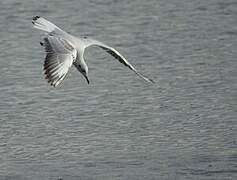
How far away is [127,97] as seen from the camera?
409 inches

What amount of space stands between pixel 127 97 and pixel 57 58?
204 cm

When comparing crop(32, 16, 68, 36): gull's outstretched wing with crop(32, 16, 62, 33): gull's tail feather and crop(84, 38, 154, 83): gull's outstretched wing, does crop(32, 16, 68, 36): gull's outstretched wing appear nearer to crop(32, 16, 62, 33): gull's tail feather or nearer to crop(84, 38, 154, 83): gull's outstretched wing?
crop(32, 16, 62, 33): gull's tail feather

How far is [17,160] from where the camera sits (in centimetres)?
876

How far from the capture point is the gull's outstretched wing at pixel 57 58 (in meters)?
8.31

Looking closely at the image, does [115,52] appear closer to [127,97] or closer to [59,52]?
[127,97]

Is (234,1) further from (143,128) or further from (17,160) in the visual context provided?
(17,160)

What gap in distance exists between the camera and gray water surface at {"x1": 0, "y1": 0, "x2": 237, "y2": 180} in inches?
341

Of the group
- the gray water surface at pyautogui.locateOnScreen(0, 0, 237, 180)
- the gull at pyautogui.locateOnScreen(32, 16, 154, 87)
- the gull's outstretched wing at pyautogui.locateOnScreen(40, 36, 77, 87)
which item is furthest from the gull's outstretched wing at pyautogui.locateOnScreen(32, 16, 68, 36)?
the gray water surface at pyautogui.locateOnScreen(0, 0, 237, 180)

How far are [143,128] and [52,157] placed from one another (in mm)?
1135

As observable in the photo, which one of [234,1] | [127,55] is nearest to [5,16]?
[127,55]

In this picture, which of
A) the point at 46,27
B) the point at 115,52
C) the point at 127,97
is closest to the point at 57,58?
the point at 46,27

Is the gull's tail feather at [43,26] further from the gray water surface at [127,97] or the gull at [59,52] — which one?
the gray water surface at [127,97]

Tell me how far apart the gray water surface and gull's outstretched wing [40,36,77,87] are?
823 mm

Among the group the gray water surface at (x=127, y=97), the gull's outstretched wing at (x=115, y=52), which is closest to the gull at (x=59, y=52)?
the gull's outstretched wing at (x=115, y=52)
